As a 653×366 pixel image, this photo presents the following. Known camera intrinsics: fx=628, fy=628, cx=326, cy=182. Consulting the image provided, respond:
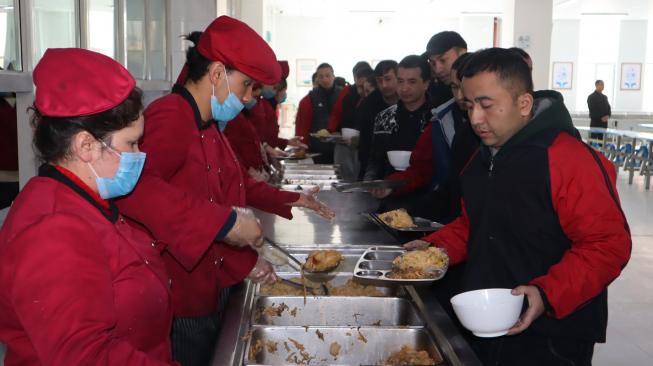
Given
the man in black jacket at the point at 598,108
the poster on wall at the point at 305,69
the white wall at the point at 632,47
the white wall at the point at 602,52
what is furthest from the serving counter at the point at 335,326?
the white wall at the point at 632,47

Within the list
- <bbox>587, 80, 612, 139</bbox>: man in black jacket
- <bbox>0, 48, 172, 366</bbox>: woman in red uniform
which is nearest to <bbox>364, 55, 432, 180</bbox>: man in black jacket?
<bbox>0, 48, 172, 366</bbox>: woman in red uniform

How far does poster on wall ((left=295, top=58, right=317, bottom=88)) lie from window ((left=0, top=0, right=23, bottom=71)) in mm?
14862

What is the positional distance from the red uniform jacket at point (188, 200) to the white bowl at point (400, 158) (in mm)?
1459


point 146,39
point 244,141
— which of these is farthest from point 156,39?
point 244,141

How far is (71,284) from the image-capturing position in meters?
0.88

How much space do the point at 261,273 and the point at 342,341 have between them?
33cm

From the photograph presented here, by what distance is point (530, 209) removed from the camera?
1457 mm

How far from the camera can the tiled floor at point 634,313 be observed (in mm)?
3377

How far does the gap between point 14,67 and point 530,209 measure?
4.31ft

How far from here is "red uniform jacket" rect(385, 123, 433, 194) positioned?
2.97m

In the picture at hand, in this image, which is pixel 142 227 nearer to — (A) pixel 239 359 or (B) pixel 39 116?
(A) pixel 239 359

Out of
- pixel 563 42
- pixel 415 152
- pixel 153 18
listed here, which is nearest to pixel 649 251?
pixel 415 152

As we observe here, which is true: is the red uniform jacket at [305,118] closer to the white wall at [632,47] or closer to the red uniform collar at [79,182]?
the red uniform collar at [79,182]

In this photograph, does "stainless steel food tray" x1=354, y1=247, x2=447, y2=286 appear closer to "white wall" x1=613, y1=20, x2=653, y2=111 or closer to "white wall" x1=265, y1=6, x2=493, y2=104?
"white wall" x1=265, y1=6, x2=493, y2=104
